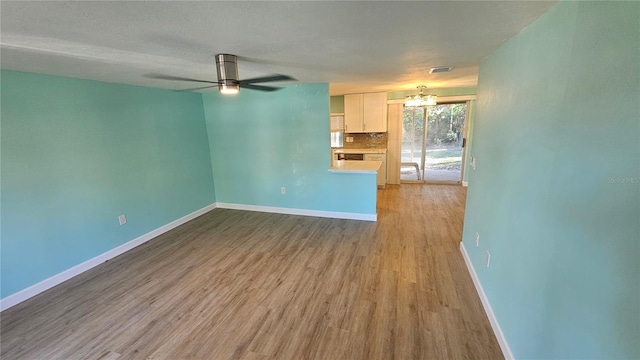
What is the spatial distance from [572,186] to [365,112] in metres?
4.94

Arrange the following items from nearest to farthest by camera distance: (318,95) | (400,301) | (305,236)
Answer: (400,301) < (305,236) < (318,95)

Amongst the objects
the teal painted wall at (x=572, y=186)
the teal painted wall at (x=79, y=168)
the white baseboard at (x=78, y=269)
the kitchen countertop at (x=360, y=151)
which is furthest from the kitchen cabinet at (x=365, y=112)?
the white baseboard at (x=78, y=269)

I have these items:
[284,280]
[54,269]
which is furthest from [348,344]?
[54,269]

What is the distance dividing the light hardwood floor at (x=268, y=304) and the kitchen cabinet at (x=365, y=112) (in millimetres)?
2824

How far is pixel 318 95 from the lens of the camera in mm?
4043

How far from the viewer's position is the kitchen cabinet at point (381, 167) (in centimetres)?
600

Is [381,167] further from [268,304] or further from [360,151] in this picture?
[268,304]

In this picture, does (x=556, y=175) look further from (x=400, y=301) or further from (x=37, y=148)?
(x=37, y=148)

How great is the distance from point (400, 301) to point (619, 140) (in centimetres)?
195

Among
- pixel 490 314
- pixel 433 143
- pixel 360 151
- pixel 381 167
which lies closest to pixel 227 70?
pixel 490 314

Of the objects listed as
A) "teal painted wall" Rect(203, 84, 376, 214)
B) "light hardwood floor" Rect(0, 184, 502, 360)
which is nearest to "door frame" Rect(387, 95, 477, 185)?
"teal painted wall" Rect(203, 84, 376, 214)

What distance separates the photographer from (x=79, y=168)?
292cm

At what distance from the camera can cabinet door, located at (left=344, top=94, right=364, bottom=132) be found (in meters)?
5.82

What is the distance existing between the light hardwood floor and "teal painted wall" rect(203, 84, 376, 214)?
33.4 inches
